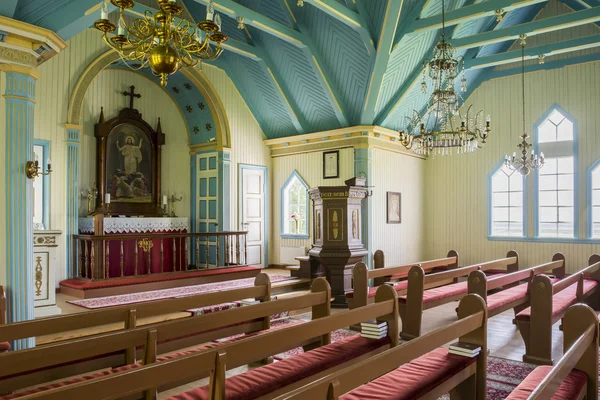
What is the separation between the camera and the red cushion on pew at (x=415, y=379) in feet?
8.82

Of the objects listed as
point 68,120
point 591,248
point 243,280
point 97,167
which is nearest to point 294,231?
point 243,280

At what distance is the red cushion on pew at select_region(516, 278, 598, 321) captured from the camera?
16.6 feet

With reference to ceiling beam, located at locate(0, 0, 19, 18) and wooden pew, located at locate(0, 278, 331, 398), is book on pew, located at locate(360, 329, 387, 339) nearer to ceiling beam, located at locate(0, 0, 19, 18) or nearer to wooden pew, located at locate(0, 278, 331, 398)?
wooden pew, located at locate(0, 278, 331, 398)

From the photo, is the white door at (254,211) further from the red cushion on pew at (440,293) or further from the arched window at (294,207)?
the red cushion on pew at (440,293)

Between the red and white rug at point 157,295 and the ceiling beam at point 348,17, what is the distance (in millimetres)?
4475

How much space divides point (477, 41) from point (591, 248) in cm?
484

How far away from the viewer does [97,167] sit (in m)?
9.36

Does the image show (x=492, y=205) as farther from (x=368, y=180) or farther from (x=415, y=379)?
(x=415, y=379)

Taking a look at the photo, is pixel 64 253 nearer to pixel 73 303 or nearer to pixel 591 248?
pixel 73 303

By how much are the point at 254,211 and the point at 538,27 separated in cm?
670

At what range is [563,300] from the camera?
5.75 meters

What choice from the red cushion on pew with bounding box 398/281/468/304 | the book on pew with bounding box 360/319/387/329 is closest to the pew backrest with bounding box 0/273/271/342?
the book on pew with bounding box 360/319/387/329

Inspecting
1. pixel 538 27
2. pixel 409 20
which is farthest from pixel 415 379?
pixel 538 27

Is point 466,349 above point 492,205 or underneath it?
underneath
